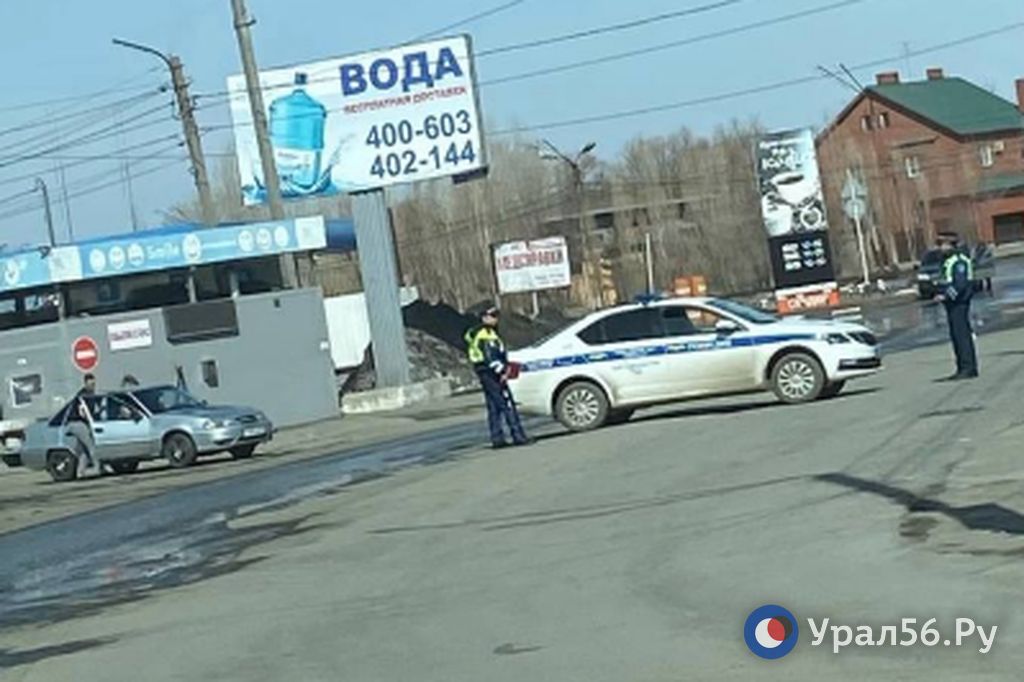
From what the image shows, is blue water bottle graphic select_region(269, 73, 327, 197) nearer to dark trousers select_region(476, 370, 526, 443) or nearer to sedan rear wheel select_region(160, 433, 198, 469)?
sedan rear wheel select_region(160, 433, 198, 469)

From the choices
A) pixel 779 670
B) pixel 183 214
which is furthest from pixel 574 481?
pixel 183 214

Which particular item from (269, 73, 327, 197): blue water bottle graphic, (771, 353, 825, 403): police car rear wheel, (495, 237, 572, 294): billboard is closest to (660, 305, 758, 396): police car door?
(771, 353, 825, 403): police car rear wheel

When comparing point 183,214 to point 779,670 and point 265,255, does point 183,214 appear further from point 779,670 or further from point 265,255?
point 779,670

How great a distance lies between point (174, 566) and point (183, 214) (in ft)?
242

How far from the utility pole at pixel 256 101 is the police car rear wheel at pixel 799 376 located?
70.4ft

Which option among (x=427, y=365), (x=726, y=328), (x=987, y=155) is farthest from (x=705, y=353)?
(x=987, y=155)

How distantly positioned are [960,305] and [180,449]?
15.0 metres

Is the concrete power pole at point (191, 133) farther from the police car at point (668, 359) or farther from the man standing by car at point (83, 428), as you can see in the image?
the police car at point (668, 359)

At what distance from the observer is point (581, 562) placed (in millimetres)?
12617

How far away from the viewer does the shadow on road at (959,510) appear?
38.6 feet

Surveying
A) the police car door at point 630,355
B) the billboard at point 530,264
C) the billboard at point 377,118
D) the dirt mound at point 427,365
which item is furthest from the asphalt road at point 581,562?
the billboard at point 530,264

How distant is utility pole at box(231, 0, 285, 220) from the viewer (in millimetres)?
42750

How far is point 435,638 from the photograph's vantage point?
1037cm

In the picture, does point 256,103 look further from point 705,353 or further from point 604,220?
point 604,220
